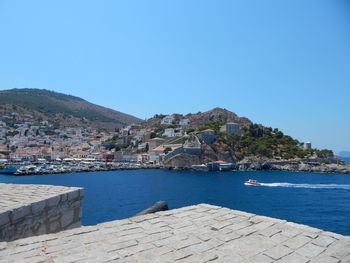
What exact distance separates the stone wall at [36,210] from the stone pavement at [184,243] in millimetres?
859

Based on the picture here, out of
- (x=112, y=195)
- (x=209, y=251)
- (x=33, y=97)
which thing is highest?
(x=33, y=97)

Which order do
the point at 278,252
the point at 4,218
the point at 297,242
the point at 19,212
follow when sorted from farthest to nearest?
the point at 19,212
the point at 4,218
the point at 297,242
the point at 278,252

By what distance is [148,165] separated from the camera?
67438mm

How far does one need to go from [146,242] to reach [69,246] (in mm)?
779

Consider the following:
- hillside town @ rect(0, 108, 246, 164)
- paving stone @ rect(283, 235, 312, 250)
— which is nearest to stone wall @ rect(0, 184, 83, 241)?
paving stone @ rect(283, 235, 312, 250)

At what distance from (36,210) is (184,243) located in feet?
7.83

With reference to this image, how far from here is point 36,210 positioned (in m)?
3.93

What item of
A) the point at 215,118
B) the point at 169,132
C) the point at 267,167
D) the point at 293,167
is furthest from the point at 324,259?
the point at 215,118

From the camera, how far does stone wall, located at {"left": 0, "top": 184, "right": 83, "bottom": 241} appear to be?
3.49 meters

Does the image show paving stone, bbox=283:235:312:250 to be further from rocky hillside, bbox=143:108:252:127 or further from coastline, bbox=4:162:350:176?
rocky hillside, bbox=143:108:252:127

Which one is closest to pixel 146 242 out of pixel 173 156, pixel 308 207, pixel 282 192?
pixel 308 207

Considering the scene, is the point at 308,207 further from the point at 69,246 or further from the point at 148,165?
the point at 148,165

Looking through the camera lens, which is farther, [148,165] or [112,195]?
[148,165]

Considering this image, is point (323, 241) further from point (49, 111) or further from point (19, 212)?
point (49, 111)
